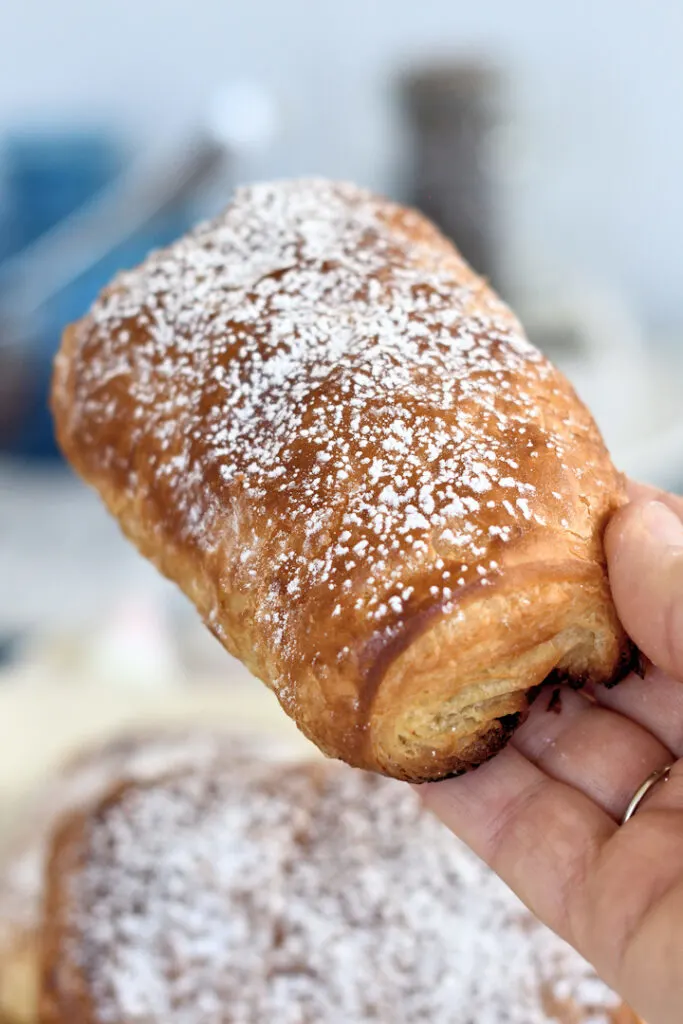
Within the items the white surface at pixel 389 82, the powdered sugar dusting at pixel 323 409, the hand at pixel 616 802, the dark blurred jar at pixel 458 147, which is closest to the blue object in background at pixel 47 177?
the white surface at pixel 389 82

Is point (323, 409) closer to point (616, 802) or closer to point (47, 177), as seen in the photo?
point (616, 802)

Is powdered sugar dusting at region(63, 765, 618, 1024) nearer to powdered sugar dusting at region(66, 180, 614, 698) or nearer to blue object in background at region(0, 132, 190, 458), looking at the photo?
powdered sugar dusting at region(66, 180, 614, 698)

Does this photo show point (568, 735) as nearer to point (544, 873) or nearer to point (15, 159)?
point (544, 873)

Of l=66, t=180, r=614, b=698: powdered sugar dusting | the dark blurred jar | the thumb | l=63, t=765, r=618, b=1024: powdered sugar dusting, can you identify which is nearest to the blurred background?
the dark blurred jar

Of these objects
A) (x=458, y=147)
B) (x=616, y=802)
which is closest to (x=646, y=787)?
(x=616, y=802)

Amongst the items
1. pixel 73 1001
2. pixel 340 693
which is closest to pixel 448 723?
pixel 340 693

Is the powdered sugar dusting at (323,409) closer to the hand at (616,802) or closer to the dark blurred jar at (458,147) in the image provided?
the hand at (616,802)
